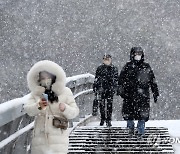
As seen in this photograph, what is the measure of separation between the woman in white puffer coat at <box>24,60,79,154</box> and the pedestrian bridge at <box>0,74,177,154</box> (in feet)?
0.62

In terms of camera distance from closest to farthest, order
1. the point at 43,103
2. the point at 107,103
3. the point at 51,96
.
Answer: the point at 43,103 < the point at 51,96 < the point at 107,103

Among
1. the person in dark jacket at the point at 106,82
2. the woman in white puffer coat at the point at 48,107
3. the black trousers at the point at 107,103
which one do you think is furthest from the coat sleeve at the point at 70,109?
the black trousers at the point at 107,103

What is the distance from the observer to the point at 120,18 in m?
91.6

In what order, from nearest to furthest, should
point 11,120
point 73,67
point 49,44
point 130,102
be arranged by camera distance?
point 11,120 → point 130,102 → point 73,67 → point 49,44

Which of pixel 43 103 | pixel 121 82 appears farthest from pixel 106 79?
pixel 43 103

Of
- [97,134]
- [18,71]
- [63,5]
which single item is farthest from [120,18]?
[97,134]

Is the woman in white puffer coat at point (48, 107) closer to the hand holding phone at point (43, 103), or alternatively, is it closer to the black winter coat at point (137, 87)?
the hand holding phone at point (43, 103)

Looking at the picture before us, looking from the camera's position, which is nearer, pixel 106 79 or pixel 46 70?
pixel 46 70

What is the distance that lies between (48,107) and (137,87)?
388 cm

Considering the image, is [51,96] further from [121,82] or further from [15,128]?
[121,82]

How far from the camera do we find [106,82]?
11.0 m

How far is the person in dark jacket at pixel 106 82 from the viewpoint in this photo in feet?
35.6

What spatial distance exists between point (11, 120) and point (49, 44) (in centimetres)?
7866

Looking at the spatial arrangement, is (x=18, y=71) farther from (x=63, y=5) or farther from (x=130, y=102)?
(x=130, y=102)
